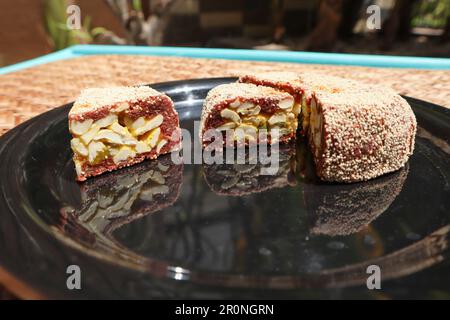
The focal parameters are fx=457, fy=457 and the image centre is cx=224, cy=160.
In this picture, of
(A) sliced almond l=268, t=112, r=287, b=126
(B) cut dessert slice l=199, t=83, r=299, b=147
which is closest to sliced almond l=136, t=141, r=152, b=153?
(B) cut dessert slice l=199, t=83, r=299, b=147

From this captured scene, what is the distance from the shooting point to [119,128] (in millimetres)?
1645

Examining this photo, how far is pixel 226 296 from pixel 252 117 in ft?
3.39

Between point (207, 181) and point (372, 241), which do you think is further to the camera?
point (207, 181)

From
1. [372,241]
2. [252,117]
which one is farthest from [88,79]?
[372,241]

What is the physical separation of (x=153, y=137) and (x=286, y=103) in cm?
55

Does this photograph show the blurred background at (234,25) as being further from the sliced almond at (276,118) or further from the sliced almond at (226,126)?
the sliced almond at (226,126)

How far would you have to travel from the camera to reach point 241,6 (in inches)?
228

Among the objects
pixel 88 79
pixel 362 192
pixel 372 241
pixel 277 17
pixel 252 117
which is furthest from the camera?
pixel 277 17

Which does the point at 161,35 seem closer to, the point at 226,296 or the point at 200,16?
the point at 200,16

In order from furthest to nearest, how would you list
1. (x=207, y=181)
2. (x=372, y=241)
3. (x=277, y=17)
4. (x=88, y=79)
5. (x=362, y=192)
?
1. (x=277, y=17)
2. (x=88, y=79)
3. (x=207, y=181)
4. (x=362, y=192)
5. (x=372, y=241)

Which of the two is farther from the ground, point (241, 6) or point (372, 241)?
point (241, 6)

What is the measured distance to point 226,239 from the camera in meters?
1.22

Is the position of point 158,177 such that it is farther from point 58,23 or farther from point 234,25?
point 58,23

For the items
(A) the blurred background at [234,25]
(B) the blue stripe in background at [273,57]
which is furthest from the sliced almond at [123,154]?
(A) the blurred background at [234,25]
